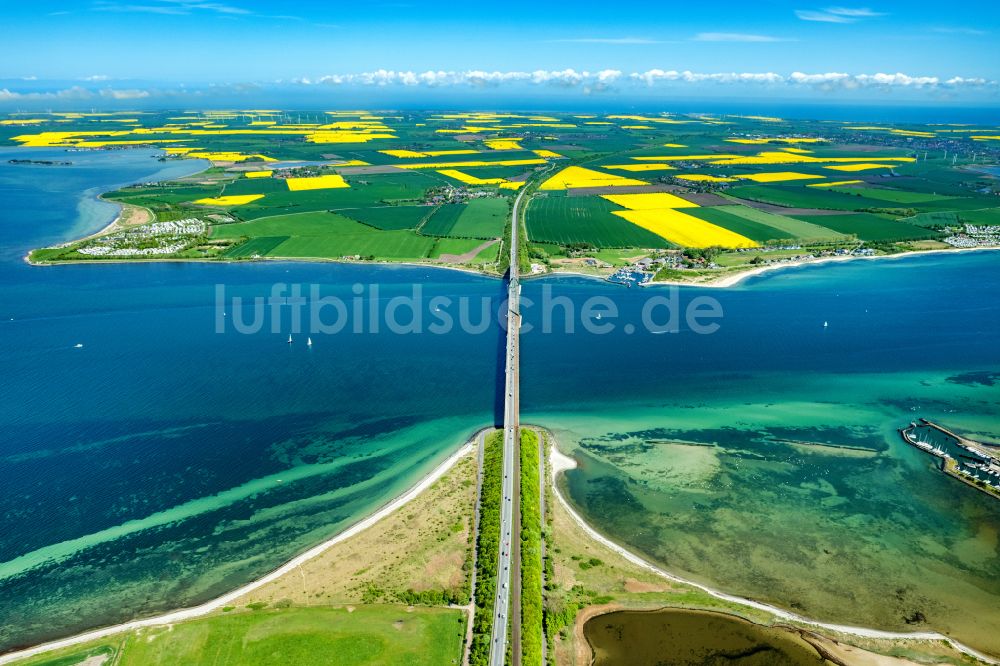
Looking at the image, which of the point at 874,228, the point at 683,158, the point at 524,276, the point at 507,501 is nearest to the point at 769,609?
the point at 507,501

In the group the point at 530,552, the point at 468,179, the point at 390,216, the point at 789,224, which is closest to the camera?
the point at 530,552

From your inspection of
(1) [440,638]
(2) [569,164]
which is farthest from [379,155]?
(1) [440,638]

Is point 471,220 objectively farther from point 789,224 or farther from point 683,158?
point 683,158

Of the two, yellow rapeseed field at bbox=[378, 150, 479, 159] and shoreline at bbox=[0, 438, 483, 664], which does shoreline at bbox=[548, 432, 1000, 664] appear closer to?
shoreline at bbox=[0, 438, 483, 664]

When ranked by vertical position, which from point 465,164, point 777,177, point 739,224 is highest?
point 465,164

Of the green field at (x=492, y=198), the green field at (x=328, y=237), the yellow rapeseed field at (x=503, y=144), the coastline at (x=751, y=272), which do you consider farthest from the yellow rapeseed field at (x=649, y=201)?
the yellow rapeseed field at (x=503, y=144)

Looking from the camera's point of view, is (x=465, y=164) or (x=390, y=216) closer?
(x=390, y=216)

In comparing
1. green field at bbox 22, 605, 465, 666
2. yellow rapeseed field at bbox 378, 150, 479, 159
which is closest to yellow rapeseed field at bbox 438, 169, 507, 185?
yellow rapeseed field at bbox 378, 150, 479, 159
